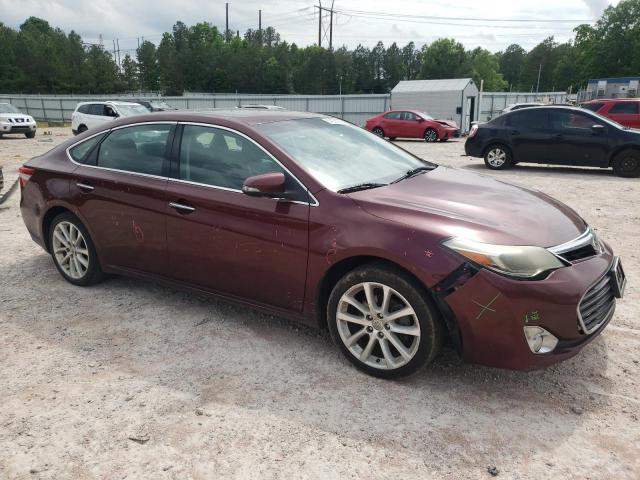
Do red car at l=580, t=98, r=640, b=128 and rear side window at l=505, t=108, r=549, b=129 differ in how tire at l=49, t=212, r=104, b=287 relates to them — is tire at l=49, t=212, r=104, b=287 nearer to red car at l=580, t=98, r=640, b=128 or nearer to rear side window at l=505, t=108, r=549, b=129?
rear side window at l=505, t=108, r=549, b=129

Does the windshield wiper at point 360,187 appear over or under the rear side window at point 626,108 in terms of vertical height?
under

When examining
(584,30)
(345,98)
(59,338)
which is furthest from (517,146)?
(584,30)

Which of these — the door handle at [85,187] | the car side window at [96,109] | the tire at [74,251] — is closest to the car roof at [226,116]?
the door handle at [85,187]

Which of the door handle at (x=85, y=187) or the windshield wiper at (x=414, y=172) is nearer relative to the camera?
the windshield wiper at (x=414, y=172)

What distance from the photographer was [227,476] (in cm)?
242

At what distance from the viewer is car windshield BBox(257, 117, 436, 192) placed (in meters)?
3.48

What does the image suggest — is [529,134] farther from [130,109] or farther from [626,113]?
[130,109]

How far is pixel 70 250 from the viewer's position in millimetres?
4703

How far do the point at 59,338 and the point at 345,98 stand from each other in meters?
28.8

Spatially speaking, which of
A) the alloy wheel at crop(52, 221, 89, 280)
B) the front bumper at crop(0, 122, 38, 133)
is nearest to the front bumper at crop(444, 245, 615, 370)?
the alloy wheel at crop(52, 221, 89, 280)

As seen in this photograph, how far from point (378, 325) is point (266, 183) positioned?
1.11 metres

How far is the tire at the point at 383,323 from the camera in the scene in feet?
9.61

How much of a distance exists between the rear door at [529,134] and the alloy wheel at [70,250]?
1013cm

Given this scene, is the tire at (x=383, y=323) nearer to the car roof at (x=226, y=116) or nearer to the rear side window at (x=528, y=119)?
the car roof at (x=226, y=116)
